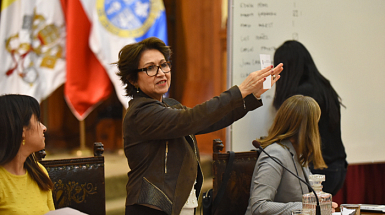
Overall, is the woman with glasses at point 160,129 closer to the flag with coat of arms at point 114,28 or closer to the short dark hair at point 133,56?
the short dark hair at point 133,56

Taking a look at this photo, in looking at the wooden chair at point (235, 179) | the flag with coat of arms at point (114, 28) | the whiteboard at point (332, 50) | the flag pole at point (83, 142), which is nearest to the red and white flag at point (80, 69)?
the flag with coat of arms at point (114, 28)

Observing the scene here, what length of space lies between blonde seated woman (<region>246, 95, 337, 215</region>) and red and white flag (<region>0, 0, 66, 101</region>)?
6.82ft

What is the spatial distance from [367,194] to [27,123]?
352 cm

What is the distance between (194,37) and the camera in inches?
153

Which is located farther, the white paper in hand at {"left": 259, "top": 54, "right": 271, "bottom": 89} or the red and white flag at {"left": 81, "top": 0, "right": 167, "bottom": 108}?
the red and white flag at {"left": 81, "top": 0, "right": 167, "bottom": 108}

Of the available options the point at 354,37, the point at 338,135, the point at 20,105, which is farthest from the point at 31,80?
the point at 354,37

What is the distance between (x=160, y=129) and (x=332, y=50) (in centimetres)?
227

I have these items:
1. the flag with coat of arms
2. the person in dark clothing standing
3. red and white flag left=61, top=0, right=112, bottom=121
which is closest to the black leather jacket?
the person in dark clothing standing

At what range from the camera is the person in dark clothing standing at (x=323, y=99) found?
2496mm

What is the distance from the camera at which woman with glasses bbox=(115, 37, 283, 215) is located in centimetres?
135

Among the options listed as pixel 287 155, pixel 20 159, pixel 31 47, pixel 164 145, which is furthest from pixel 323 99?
pixel 31 47

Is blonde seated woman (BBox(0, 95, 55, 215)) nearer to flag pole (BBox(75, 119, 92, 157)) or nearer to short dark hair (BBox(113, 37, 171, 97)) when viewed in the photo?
short dark hair (BBox(113, 37, 171, 97))

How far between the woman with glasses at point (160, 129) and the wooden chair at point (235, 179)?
43cm

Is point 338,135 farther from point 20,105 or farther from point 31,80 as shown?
point 31,80
